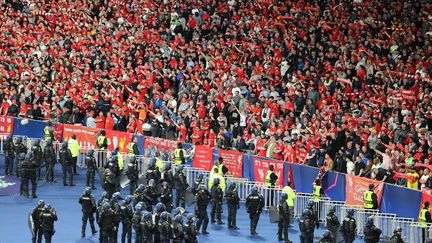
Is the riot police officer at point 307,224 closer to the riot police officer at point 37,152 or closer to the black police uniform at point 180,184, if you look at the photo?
the black police uniform at point 180,184

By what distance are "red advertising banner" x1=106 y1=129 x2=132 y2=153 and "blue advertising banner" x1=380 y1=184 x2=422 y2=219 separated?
37.2ft

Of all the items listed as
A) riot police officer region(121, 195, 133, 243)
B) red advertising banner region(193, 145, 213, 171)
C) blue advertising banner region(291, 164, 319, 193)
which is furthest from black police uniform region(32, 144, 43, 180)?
blue advertising banner region(291, 164, 319, 193)

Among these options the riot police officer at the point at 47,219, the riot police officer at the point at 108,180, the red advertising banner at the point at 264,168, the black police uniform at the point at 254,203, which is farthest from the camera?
the red advertising banner at the point at 264,168

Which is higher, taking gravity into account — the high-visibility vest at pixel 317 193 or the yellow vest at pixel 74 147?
the yellow vest at pixel 74 147

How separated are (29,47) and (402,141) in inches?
800

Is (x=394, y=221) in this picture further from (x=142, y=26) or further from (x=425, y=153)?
(x=142, y=26)

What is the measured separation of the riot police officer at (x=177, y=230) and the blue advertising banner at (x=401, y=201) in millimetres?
6938

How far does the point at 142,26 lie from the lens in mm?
50719

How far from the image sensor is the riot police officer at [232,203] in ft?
115

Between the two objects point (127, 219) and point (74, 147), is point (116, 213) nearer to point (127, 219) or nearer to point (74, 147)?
point (127, 219)

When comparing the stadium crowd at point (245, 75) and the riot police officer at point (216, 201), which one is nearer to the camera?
the riot police officer at point (216, 201)

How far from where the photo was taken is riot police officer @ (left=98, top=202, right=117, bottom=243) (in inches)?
1267

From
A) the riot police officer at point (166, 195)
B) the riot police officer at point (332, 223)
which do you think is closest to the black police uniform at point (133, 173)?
the riot police officer at point (166, 195)

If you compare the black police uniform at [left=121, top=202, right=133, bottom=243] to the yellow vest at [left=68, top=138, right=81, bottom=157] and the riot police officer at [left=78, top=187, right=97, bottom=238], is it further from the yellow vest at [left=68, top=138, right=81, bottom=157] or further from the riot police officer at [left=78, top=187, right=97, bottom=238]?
the yellow vest at [left=68, top=138, right=81, bottom=157]
